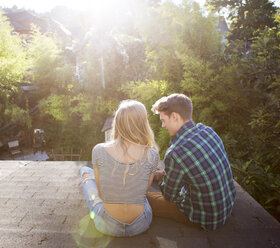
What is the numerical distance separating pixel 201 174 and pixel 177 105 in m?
0.50

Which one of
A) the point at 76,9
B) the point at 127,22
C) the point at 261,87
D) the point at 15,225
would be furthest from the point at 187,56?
the point at 76,9

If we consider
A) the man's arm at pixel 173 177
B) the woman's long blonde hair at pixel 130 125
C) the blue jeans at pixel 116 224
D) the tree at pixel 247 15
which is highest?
the tree at pixel 247 15

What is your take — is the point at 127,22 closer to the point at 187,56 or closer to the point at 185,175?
the point at 187,56

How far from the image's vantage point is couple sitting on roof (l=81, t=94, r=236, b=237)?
148 centimetres

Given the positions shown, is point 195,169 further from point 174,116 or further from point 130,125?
point 130,125

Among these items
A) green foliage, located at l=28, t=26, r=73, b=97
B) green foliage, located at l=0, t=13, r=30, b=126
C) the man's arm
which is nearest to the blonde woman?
the man's arm

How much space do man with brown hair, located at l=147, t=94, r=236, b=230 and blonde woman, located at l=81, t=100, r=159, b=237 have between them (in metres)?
0.17

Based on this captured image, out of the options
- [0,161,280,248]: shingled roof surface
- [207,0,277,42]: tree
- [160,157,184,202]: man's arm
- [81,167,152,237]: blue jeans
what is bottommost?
[0,161,280,248]: shingled roof surface

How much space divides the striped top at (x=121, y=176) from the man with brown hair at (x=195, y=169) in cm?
15

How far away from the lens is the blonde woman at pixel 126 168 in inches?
58.2

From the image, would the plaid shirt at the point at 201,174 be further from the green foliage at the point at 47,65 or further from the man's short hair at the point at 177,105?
the green foliage at the point at 47,65

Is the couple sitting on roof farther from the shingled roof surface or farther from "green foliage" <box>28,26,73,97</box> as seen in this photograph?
"green foliage" <box>28,26,73,97</box>

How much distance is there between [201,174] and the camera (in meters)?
1.47

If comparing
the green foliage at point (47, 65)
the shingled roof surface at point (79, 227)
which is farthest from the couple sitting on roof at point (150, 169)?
the green foliage at point (47, 65)
